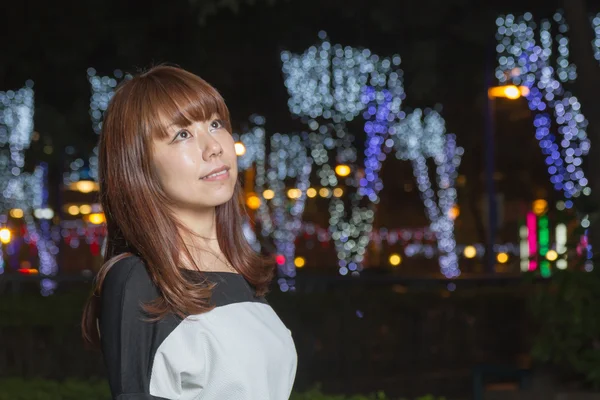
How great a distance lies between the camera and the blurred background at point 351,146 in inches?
273

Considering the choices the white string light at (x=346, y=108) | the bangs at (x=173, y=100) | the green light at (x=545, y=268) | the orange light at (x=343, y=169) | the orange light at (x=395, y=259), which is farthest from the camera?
the orange light at (x=395, y=259)

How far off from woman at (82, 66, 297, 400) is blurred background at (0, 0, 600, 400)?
2607mm

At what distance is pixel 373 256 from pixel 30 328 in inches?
981

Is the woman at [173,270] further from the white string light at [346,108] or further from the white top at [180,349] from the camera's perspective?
the white string light at [346,108]

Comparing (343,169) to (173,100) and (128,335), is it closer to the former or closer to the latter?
(173,100)

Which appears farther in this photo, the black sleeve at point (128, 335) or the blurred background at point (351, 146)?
the blurred background at point (351, 146)

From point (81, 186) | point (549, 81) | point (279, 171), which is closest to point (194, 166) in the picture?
point (549, 81)

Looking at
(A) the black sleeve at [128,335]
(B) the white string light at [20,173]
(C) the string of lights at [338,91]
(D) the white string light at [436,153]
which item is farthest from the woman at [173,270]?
(D) the white string light at [436,153]

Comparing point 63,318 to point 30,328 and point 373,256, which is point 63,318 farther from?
point 373,256

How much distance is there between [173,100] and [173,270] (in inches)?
13.9

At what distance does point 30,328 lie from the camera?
1045cm

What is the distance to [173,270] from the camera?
2100 millimetres

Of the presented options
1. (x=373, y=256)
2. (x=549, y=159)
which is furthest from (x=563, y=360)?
(x=373, y=256)

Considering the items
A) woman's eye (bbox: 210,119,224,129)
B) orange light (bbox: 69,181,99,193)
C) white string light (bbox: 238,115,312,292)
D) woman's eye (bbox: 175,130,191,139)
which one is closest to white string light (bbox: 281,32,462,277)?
white string light (bbox: 238,115,312,292)
